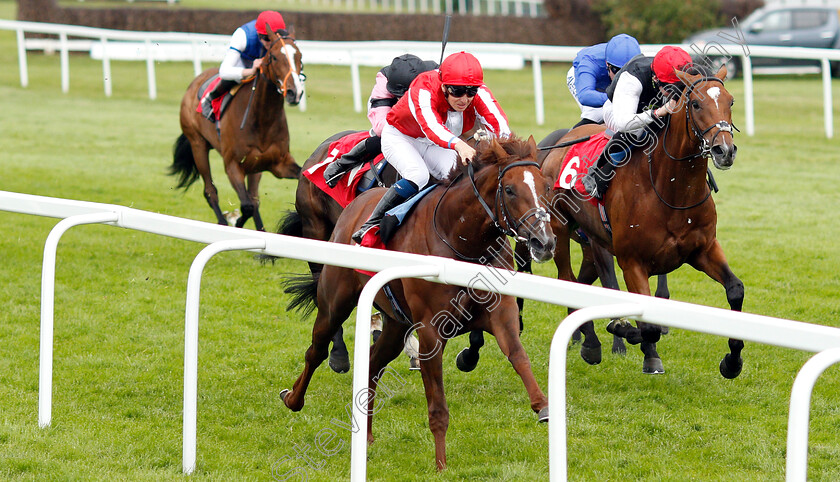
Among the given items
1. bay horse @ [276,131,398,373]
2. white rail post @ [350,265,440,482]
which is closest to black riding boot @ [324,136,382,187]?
bay horse @ [276,131,398,373]

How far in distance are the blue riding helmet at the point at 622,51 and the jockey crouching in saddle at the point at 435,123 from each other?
4.75 ft

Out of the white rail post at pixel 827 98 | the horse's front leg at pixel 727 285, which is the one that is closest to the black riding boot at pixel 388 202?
the horse's front leg at pixel 727 285

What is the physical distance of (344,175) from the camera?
19.0 feet

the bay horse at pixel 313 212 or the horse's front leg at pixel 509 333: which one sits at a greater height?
the bay horse at pixel 313 212

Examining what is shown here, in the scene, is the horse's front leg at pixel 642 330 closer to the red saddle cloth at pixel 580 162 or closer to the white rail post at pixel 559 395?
the red saddle cloth at pixel 580 162

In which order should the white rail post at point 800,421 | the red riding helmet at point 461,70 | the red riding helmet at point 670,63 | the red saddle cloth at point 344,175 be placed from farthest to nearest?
the red saddle cloth at point 344,175, the red riding helmet at point 670,63, the red riding helmet at point 461,70, the white rail post at point 800,421

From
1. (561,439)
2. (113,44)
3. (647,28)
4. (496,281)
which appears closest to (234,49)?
(496,281)

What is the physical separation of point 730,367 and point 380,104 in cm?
242

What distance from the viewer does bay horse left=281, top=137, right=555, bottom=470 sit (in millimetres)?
3746

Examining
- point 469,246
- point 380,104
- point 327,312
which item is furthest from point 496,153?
point 380,104

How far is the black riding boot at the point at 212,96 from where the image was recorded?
835 centimetres

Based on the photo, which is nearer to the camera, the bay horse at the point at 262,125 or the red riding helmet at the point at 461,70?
the red riding helmet at the point at 461,70

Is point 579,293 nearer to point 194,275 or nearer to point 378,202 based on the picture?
point 194,275

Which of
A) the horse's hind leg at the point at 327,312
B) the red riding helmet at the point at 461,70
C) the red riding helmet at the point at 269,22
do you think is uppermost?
the red riding helmet at the point at 269,22
